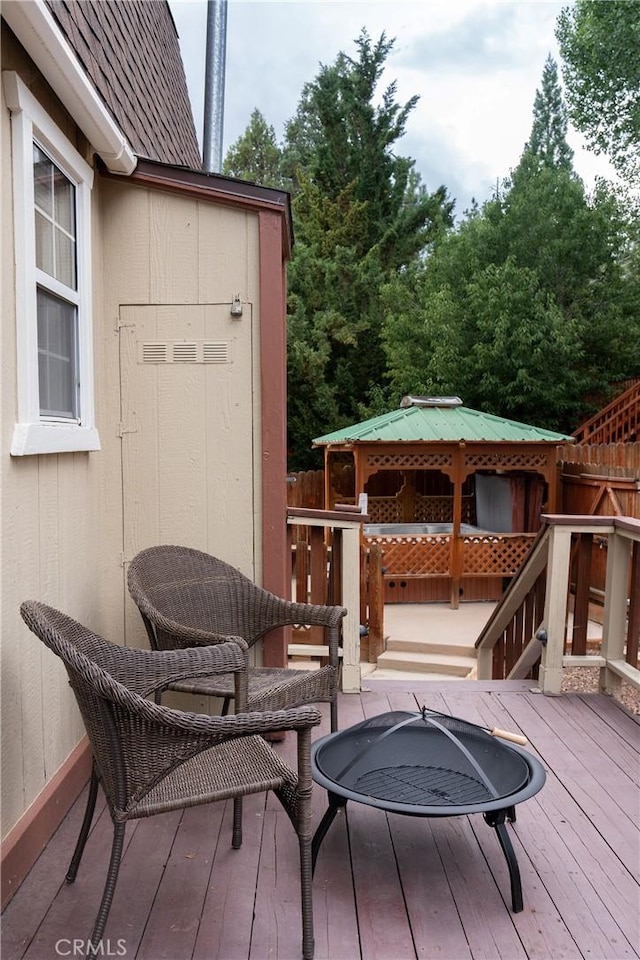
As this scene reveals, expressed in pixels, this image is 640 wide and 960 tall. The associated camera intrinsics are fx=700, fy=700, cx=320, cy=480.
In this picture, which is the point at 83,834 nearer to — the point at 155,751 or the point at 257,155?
the point at 155,751

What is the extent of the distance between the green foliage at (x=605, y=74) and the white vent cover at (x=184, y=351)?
13857mm

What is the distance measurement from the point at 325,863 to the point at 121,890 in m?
0.61

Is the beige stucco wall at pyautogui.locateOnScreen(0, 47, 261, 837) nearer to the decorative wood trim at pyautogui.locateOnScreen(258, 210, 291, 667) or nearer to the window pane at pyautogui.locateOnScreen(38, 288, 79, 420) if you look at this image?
the decorative wood trim at pyautogui.locateOnScreen(258, 210, 291, 667)

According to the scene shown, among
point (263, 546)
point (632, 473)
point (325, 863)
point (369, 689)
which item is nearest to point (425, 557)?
point (632, 473)

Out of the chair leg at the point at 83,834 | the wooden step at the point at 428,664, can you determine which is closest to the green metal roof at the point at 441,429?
the wooden step at the point at 428,664

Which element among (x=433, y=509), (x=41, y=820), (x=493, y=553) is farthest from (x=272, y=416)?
(x=433, y=509)

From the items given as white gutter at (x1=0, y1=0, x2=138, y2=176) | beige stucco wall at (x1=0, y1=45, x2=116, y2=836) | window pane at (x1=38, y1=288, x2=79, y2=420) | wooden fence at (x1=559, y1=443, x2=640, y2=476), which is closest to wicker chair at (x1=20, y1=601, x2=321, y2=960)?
beige stucco wall at (x1=0, y1=45, x2=116, y2=836)

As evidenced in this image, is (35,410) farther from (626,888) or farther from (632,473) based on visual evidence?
(632,473)

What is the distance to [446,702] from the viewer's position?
3.57 meters

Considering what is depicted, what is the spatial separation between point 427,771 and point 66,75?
2479mm

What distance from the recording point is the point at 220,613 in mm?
3010

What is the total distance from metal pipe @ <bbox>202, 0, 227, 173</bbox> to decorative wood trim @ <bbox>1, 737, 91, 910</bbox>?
5.14 m

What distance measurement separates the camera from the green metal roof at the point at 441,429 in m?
10.6

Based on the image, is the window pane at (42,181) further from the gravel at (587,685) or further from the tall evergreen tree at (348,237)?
the tall evergreen tree at (348,237)
